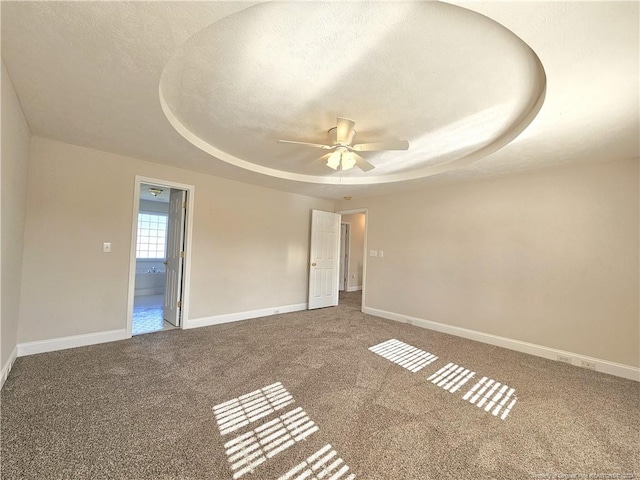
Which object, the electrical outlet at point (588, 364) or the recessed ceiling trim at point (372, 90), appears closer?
the recessed ceiling trim at point (372, 90)

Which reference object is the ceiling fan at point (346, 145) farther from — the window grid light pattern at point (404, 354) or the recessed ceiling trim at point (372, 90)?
the window grid light pattern at point (404, 354)

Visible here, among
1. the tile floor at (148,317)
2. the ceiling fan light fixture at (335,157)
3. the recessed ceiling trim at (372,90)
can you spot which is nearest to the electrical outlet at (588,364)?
the recessed ceiling trim at (372,90)

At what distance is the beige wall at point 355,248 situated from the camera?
7979 millimetres

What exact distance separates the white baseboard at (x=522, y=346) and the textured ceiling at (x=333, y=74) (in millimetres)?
2241

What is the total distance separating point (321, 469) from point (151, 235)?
724 cm

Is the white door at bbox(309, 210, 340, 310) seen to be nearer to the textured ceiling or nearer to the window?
the textured ceiling

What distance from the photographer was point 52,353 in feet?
9.41

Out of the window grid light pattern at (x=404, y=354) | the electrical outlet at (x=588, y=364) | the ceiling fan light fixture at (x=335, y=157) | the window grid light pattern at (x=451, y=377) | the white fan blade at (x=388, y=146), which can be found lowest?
the window grid light pattern at (x=404, y=354)

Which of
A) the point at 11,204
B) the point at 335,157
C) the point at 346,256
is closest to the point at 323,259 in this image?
the point at 346,256

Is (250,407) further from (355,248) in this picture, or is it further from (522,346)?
(355,248)

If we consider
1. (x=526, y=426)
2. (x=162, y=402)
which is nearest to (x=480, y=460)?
(x=526, y=426)

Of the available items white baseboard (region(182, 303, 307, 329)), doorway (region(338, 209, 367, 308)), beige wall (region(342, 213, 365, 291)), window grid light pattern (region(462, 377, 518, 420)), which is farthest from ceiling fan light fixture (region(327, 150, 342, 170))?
beige wall (region(342, 213, 365, 291))

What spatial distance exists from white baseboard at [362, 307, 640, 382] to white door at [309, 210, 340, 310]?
1.26 meters

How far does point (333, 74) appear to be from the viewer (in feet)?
5.94
